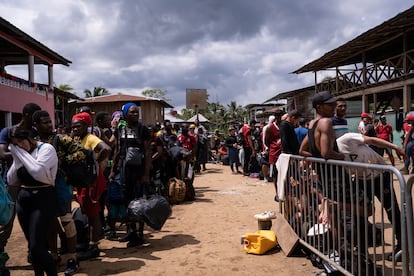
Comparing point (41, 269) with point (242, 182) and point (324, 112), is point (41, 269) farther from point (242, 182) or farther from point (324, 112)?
point (242, 182)

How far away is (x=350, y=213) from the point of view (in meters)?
3.40

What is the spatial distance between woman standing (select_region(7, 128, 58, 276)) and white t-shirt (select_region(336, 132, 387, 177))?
113 inches

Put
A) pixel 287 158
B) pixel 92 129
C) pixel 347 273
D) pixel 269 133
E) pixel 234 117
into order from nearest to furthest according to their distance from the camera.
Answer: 1. pixel 347 273
2. pixel 287 158
3. pixel 92 129
4. pixel 269 133
5. pixel 234 117

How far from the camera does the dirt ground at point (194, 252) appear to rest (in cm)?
412

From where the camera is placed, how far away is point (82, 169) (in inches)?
158

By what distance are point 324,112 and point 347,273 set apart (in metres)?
1.51

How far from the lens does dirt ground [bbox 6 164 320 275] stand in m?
4.12

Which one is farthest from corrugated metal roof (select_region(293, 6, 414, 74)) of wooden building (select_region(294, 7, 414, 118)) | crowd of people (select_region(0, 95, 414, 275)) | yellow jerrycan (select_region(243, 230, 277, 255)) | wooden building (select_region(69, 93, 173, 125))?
wooden building (select_region(69, 93, 173, 125))

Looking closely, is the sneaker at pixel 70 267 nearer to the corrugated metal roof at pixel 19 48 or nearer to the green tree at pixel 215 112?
the corrugated metal roof at pixel 19 48

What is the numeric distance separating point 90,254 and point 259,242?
202 centimetres

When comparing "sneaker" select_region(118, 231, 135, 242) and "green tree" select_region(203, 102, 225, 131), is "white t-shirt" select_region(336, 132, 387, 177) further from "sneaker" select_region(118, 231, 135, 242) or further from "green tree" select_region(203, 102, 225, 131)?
"green tree" select_region(203, 102, 225, 131)

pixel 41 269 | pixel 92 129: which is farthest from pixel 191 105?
pixel 41 269

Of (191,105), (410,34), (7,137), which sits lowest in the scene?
(7,137)

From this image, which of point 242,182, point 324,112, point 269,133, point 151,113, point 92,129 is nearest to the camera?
point 324,112
